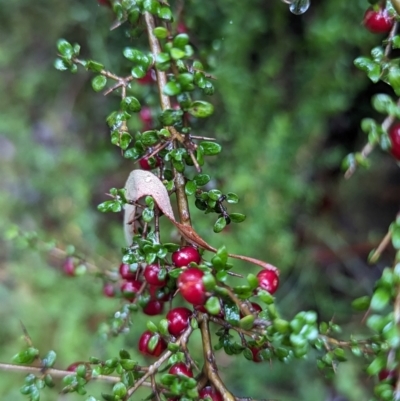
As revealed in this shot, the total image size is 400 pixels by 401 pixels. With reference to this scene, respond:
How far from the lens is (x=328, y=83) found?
1523 millimetres

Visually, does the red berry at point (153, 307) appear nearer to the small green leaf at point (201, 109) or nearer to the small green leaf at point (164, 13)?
the small green leaf at point (201, 109)

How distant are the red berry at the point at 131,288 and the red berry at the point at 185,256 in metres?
0.16

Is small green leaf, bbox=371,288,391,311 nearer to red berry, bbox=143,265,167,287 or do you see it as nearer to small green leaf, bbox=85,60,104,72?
red berry, bbox=143,265,167,287

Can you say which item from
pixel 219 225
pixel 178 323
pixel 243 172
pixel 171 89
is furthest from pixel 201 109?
pixel 243 172

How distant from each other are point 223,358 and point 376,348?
1.25 m

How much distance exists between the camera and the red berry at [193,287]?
571 mm

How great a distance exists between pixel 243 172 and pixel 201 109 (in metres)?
0.90

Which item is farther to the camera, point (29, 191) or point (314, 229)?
point (29, 191)

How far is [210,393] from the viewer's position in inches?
25.5

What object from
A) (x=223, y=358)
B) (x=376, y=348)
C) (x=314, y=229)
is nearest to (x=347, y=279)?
(x=314, y=229)

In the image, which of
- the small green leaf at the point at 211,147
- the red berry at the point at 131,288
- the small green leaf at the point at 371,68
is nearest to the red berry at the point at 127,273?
the red berry at the point at 131,288

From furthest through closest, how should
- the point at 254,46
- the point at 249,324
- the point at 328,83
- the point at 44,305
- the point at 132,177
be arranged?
1. the point at 44,305
2. the point at 254,46
3. the point at 328,83
4. the point at 132,177
5. the point at 249,324

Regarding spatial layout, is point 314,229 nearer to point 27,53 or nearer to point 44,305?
point 44,305

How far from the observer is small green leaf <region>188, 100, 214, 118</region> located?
2.10ft
